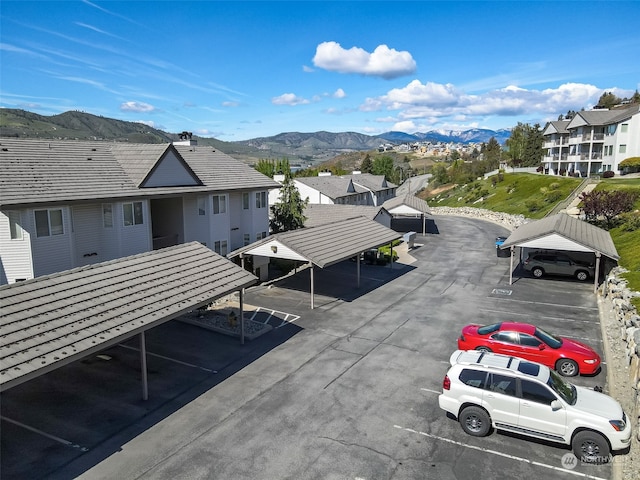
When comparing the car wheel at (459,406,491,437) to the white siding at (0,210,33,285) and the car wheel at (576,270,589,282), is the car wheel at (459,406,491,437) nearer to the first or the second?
the white siding at (0,210,33,285)

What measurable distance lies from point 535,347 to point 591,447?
18.9 feet

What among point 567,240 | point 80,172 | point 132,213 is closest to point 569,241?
point 567,240

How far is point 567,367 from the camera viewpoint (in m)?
17.2

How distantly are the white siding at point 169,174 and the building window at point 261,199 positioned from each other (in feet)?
20.2

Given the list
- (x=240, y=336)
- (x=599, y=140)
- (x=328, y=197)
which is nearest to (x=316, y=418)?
(x=240, y=336)

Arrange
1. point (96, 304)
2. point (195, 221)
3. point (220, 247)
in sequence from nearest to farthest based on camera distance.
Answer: point (96, 304) < point (195, 221) < point (220, 247)

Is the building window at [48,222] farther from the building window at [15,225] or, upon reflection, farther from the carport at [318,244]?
the carport at [318,244]

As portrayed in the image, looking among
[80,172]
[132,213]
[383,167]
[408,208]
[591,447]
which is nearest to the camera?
[591,447]

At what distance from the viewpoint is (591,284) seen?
31375 mm

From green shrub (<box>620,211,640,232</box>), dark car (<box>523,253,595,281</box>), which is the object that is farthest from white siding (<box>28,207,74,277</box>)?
green shrub (<box>620,211,640,232</box>)

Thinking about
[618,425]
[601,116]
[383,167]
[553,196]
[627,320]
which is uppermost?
[601,116]

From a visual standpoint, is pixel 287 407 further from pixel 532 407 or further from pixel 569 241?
pixel 569 241

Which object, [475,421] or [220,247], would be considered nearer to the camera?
[475,421]

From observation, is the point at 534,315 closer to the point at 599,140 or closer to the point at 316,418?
the point at 316,418
